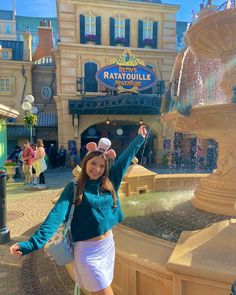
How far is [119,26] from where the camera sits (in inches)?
867

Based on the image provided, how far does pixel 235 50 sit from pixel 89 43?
18.5 metres

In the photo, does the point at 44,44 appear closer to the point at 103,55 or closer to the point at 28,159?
the point at 103,55

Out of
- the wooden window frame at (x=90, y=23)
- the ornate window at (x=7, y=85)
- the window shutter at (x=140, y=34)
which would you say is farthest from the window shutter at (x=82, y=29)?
the ornate window at (x=7, y=85)

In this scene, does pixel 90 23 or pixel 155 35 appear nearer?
pixel 90 23

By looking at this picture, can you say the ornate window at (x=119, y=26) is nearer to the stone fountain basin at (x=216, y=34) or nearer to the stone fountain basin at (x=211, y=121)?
the stone fountain basin at (x=216, y=34)

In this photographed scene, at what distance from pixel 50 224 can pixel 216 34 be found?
13.6ft

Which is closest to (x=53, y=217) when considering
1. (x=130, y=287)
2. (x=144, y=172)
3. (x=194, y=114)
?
(x=130, y=287)

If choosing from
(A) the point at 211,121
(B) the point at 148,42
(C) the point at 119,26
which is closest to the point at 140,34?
(B) the point at 148,42

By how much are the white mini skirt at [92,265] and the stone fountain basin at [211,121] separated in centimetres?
287

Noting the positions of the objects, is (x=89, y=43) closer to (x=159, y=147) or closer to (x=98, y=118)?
(x=98, y=118)

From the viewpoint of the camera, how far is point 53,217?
6.38 ft

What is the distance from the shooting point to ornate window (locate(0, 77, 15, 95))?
23.9 m

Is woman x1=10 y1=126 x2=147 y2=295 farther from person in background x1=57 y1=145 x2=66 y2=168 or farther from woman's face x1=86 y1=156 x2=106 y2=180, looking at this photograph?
person in background x1=57 y1=145 x2=66 y2=168

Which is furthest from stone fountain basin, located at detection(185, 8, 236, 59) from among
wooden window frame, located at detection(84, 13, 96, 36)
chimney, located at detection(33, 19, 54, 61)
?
chimney, located at detection(33, 19, 54, 61)
